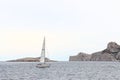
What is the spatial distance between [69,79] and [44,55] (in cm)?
6147

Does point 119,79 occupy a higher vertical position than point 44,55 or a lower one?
lower

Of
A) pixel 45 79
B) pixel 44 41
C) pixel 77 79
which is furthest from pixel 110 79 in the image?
pixel 44 41

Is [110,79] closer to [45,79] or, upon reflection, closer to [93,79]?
Answer: [93,79]

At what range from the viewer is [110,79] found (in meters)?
82.8

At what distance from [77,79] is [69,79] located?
1777mm

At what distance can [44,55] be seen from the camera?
144 m

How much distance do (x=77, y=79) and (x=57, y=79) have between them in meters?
4.49

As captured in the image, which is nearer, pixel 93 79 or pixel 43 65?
pixel 93 79

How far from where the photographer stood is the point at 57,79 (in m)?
82.2

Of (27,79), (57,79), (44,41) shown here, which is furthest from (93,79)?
(44,41)

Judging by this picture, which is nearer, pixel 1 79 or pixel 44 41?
pixel 1 79

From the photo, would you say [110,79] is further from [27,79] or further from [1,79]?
[1,79]

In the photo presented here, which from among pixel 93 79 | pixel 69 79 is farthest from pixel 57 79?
pixel 93 79

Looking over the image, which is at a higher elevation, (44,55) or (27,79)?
(44,55)
